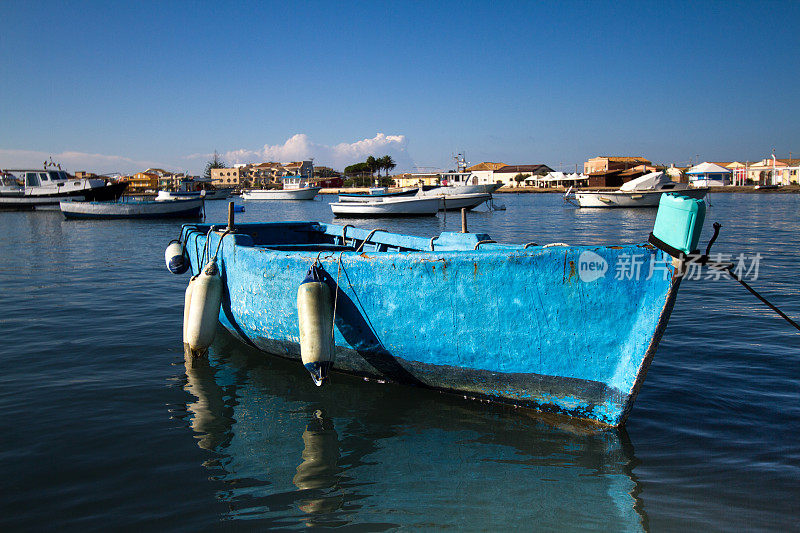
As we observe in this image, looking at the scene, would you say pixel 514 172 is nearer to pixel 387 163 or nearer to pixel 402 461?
pixel 387 163

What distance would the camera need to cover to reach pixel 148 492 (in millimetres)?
3705

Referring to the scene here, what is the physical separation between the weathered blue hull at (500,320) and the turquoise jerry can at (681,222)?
138 mm

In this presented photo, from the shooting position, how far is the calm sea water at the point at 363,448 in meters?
3.44

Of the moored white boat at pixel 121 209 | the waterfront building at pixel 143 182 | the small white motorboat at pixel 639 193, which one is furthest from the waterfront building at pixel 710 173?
the waterfront building at pixel 143 182

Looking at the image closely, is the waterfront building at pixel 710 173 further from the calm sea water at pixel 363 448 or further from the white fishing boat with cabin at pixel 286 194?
the calm sea water at pixel 363 448

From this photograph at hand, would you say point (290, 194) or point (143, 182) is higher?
point (143, 182)

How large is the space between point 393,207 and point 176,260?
29260 mm

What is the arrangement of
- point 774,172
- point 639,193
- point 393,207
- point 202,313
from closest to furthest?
point 202,313 < point 393,207 < point 639,193 < point 774,172

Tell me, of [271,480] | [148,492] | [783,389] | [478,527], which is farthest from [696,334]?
[148,492]

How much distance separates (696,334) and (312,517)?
603 centimetres

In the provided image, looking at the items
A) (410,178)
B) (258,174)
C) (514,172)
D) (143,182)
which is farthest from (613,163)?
(143,182)

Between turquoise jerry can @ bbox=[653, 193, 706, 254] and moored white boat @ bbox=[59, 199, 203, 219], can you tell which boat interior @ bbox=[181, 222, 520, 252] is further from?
moored white boat @ bbox=[59, 199, 203, 219]

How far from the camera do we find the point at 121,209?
34656 millimetres

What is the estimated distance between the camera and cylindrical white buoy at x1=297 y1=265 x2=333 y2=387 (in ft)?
16.1
